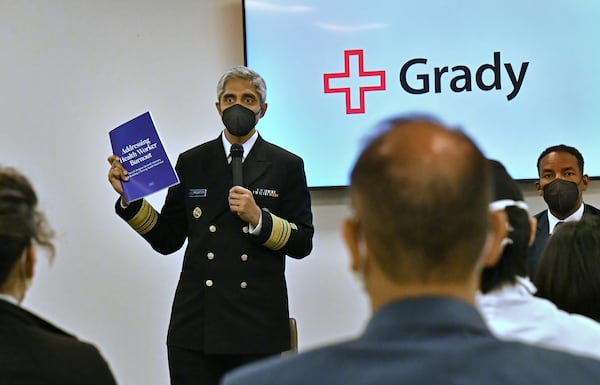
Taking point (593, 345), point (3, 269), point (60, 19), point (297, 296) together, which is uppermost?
point (60, 19)

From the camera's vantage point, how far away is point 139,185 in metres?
2.49

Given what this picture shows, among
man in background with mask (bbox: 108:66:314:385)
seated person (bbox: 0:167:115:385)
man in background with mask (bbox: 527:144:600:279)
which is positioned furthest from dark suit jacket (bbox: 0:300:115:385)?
man in background with mask (bbox: 527:144:600:279)

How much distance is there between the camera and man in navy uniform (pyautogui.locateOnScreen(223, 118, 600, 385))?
75 centimetres

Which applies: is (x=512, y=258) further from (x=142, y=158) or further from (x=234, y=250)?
(x=142, y=158)

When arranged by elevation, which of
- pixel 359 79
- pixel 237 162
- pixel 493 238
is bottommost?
pixel 493 238

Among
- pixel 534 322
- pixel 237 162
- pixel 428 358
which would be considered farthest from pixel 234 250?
pixel 428 358

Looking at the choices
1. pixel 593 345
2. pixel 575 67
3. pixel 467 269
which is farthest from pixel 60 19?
pixel 467 269

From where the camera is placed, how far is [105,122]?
3842 millimetres

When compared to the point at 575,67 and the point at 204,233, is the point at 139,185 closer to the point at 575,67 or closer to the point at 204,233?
the point at 204,233

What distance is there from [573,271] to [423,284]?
3.30 feet

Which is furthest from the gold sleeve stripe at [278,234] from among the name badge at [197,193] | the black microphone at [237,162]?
the name badge at [197,193]

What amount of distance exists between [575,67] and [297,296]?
65.4 inches

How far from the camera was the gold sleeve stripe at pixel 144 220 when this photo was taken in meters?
2.52

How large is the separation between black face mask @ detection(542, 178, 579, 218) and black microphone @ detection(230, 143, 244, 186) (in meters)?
1.28
